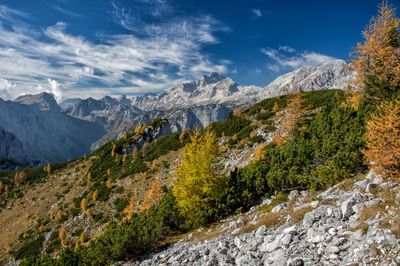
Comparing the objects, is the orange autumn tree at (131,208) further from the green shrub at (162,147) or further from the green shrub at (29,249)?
the green shrub at (29,249)

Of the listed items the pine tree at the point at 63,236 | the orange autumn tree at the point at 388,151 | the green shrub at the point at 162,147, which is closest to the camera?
the orange autumn tree at the point at 388,151

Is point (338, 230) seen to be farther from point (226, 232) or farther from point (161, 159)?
point (161, 159)

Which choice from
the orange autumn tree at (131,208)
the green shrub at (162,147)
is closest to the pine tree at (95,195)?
the orange autumn tree at (131,208)

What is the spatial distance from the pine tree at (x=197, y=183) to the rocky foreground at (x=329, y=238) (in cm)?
446

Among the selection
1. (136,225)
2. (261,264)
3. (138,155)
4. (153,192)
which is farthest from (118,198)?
(261,264)

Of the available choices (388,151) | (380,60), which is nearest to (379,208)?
(388,151)

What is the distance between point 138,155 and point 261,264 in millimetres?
56701

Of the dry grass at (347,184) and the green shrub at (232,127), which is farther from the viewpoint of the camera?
the green shrub at (232,127)

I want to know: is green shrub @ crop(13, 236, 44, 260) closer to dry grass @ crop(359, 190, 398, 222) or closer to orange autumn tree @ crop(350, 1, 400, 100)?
dry grass @ crop(359, 190, 398, 222)

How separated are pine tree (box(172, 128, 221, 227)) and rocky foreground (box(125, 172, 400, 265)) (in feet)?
14.6

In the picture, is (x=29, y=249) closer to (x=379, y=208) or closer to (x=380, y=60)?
(x=379, y=208)

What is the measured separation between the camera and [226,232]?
416 inches

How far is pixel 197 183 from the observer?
15.0 metres

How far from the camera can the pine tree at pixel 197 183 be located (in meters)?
14.1
